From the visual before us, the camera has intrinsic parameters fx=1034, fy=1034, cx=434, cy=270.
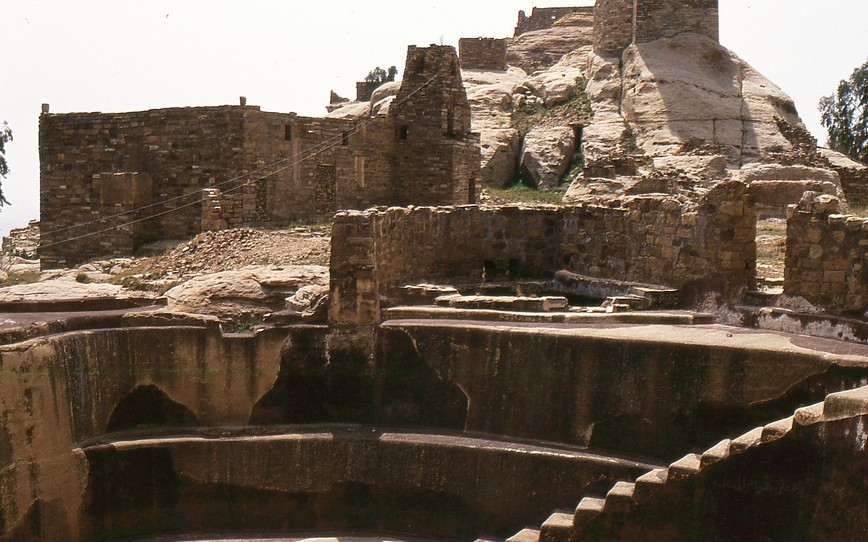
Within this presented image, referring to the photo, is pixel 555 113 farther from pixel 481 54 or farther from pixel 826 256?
pixel 826 256

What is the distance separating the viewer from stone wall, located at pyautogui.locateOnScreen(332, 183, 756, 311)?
38.9 ft

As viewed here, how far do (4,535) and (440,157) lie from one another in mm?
14978

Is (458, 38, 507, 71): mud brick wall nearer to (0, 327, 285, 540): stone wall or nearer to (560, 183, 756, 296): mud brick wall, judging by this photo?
(560, 183, 756, 296): mud brick wall

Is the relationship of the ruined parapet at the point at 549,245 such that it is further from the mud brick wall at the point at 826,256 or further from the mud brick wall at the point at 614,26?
the mud brick wall at the point at 614,26

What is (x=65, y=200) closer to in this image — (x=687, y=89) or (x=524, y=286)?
(x=524, y=286)

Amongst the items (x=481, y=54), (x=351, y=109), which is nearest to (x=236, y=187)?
(x=351, y=109)

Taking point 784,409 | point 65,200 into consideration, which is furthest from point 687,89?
point 784,409

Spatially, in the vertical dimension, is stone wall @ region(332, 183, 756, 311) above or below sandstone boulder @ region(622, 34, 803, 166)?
below

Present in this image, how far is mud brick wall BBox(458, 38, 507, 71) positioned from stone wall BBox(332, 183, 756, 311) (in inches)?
768

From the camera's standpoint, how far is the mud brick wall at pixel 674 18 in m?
30.2

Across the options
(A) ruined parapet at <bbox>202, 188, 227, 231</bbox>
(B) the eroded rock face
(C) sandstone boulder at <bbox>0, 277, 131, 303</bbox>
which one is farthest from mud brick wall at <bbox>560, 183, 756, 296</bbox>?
(A) ruined parapet at <bbox>202, 188, 227, 231</bbox>

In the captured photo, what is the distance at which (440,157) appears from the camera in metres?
22.8

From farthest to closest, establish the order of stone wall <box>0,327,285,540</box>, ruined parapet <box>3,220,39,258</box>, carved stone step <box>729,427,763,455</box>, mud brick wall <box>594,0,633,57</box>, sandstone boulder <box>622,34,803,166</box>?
mud brick wall <box>594,0,633,57</box> → sandstone boulder <box>622,34,803,166</box> → ruined parapet <box>3,220,39,258</box> → stone wall <box>0,327,285,540</box> → carved stone step <box>729,427,763,455</box>

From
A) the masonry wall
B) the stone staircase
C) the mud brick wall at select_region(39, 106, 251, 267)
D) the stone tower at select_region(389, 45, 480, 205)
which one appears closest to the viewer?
the stone staircase
